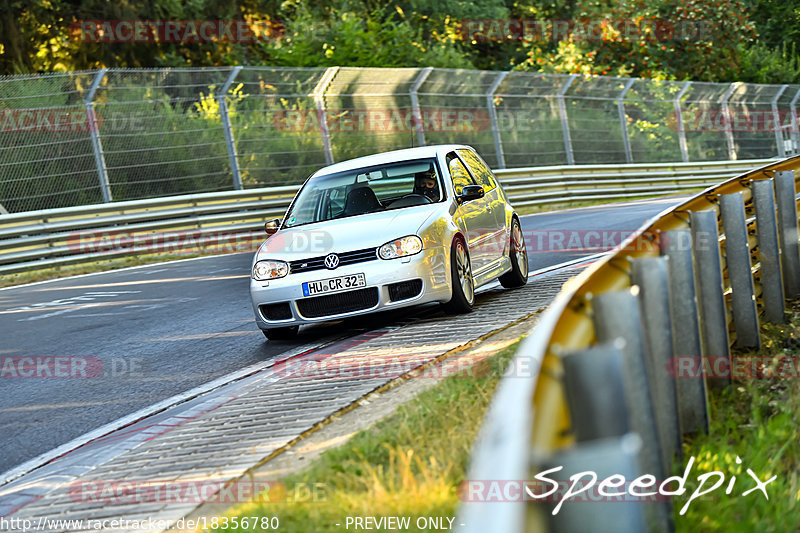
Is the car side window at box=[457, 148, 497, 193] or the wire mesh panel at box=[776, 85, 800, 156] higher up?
the car side window at box=[457, 148, 497, 193]

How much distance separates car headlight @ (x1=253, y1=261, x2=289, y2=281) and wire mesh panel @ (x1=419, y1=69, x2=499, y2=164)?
1529 centimetres

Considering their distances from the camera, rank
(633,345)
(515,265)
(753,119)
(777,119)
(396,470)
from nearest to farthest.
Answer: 1. (633,345)
2. (396,470)
3. (515,265)
4. (753,119)
5. (777,119)

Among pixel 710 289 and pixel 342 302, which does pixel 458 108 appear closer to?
pixel 342 302

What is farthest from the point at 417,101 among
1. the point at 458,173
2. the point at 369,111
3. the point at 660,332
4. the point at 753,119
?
the point at 660,332

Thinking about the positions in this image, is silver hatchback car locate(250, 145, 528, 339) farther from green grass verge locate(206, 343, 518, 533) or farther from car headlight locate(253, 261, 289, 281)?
green grass verge locate(206, 343, 518, 533)

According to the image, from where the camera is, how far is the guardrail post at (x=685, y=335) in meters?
4.41

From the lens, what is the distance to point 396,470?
4.40 m

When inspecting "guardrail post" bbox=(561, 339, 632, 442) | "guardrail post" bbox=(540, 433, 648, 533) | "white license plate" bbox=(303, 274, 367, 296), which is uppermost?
"guardrail post" bbox=(561, 339, 632, 442)

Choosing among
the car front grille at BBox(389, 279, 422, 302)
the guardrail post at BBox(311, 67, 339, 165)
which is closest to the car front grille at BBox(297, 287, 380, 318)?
the car front grille at BBox(389, 279, 422, 302)

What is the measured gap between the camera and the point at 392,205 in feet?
31.7

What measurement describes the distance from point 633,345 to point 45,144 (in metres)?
16.3

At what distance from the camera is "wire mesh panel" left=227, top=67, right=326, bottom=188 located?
20375 mm

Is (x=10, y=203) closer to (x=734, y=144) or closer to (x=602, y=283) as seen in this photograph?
(x=602, y=283)

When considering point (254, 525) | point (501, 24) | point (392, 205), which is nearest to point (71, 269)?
point (392, 205)
